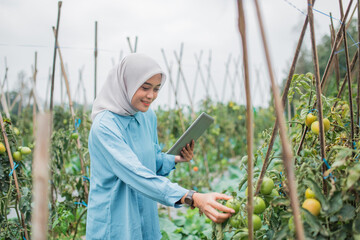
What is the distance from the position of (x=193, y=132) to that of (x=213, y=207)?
63 centimetres

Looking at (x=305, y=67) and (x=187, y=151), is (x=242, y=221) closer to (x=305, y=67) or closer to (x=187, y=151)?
(x=187, y=151)

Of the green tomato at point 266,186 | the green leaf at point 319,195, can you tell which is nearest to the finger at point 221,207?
the green tomato at point 266,186

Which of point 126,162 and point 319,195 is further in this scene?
point 126,162

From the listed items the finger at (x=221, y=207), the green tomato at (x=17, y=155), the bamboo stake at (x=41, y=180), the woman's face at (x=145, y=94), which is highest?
the woman's face at (x=145, y=94)

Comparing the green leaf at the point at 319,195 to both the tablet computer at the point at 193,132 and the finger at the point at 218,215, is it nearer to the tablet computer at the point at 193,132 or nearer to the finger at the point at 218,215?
the finger at the point at 218,215

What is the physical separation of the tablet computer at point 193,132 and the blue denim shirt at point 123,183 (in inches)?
6.8

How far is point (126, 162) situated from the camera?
0.98m

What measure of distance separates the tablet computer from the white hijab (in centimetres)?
27

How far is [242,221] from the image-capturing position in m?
0.74

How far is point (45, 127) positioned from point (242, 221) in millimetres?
→ 570

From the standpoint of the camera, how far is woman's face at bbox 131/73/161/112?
1.22 metres

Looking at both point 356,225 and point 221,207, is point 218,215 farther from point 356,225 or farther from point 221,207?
point 356,225

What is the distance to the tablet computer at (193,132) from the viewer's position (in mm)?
1343

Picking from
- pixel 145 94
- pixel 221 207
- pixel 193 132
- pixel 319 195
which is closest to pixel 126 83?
pixel 145 94
